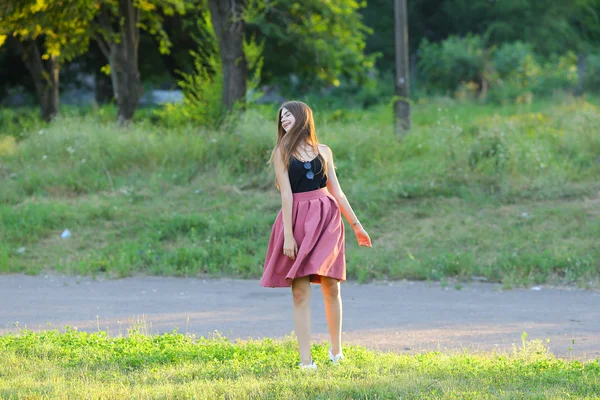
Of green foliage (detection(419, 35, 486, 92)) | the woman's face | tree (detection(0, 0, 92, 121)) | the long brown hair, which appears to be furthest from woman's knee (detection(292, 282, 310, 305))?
green foliage (detection(419, 35, 486, 92))

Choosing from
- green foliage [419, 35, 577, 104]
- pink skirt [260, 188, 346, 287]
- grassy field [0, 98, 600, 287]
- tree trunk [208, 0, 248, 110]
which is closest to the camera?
pink skirt [260, 188, 346, 287]

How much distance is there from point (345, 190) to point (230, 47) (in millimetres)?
5354

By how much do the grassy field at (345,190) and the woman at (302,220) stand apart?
3552 mm

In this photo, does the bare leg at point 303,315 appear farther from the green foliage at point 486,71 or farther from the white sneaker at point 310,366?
the green foliage at point 486,71

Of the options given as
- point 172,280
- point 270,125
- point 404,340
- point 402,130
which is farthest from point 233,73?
point 404,340

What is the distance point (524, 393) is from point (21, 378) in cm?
300

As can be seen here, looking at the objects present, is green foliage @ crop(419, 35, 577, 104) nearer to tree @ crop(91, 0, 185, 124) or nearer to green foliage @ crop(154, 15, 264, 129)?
tree @ crop(91, 0, 185, 124)

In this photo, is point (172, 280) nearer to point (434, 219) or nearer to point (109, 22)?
point (434, 219)

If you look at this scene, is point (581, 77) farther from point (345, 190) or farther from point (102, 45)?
point (345, 190)

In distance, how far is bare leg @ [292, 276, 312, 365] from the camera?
528 cm

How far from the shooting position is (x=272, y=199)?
11.5 metres

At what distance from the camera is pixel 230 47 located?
1562 cm

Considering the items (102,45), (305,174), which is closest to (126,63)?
(102,45)

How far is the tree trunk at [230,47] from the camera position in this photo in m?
15.6
